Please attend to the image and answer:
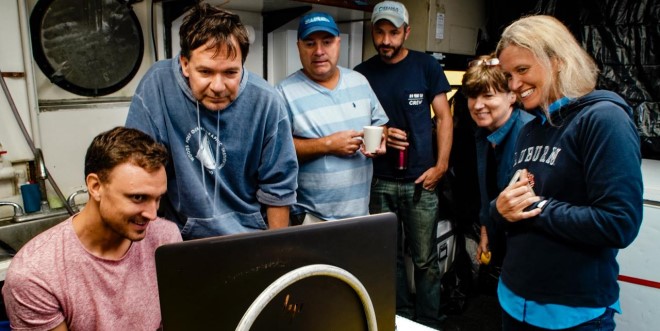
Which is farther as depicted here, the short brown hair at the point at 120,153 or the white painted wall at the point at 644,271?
the white painted wall at the point at 644,271

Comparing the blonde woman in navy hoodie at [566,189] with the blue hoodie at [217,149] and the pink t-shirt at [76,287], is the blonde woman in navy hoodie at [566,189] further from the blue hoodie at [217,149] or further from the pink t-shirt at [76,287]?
the pink t-shirt at [76,287]

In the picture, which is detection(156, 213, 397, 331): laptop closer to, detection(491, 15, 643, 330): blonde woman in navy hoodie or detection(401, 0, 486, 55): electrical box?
detection(491, 15, 643, 330): blonde woman in navy hoodie

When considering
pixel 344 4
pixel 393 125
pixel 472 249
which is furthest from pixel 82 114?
pixel 472 249

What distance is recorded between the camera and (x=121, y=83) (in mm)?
2002

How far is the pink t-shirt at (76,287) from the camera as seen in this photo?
0.95 meters

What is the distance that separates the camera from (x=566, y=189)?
112cm

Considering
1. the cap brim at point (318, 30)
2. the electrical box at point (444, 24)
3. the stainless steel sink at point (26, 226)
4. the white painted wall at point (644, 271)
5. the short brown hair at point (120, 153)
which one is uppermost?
the electrical box at point (444, 24)

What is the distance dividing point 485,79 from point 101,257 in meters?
1.61

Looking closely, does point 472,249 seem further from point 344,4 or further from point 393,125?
point 344,4

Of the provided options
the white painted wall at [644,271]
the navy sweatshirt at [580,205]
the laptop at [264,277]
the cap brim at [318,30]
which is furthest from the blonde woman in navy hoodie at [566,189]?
the white painted wall at [644,271]

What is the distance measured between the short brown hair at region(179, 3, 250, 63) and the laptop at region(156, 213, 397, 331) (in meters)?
0.76

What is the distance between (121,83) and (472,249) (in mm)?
2139

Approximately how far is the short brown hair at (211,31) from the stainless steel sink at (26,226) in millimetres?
1030

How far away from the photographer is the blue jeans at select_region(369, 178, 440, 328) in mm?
2230
